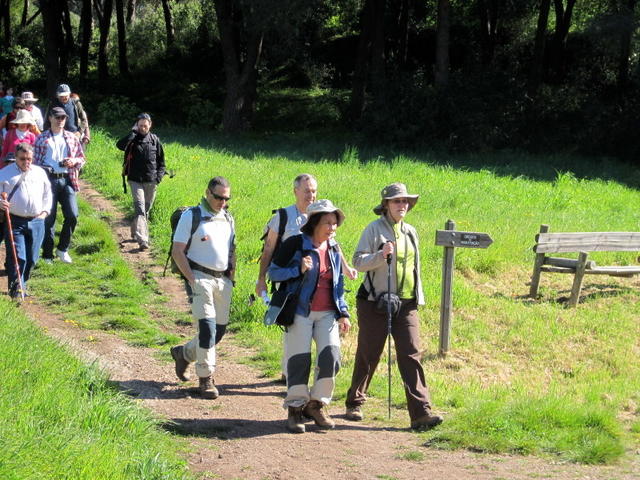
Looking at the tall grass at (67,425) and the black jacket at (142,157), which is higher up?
the black jacket at (142,157)

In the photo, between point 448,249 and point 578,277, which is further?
point 578,277

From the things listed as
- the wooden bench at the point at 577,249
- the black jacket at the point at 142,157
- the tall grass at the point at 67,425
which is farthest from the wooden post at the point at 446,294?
the black jacket at the point at 142,157

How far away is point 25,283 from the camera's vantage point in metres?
10.7

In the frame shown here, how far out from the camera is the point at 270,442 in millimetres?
7027

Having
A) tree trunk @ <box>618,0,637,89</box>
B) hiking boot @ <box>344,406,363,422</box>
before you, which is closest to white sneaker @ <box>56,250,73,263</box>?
hiking boot @ <box>344,406,363,422</box>

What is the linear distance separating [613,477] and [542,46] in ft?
92.6

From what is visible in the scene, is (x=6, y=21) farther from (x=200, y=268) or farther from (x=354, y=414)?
(x=354, y=414)

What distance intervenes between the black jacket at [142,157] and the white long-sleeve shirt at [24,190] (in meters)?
2.67

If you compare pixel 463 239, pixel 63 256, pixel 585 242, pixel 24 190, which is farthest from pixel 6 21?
pixel 463 239

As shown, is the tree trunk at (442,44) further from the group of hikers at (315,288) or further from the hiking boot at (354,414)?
the hiking boot at (354,414)

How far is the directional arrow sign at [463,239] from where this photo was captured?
9570 millimetres

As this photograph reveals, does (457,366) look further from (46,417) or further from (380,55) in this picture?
(380,55)

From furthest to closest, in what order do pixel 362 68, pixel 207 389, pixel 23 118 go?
1. pixel 362 68
2. pixel 23 118
3. pixel 207 389

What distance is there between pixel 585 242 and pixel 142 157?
21.2 ft
